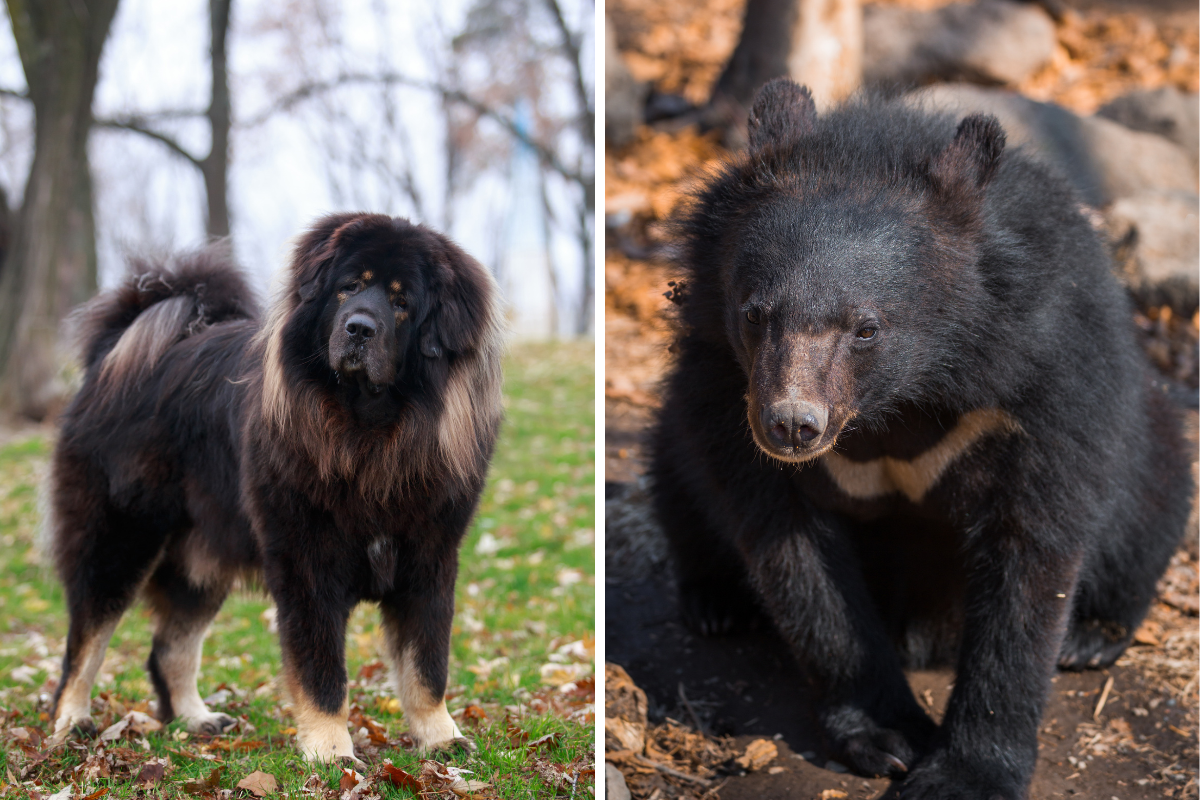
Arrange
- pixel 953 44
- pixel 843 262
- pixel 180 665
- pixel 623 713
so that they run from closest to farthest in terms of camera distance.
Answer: pixel 843 262
pixel 623 713
pixel 180 665
pixel 953 44

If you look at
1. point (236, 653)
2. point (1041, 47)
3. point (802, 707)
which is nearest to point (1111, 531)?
point (802, 707)

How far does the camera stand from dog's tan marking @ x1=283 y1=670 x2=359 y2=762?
2787 mm

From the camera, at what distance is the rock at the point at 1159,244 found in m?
5.51

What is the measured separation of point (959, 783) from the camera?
9.15ft

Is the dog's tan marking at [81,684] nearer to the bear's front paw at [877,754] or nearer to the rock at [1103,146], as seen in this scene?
the bear's front paw at [877,754]

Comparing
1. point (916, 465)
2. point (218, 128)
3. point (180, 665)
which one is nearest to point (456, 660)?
point (180, 665)

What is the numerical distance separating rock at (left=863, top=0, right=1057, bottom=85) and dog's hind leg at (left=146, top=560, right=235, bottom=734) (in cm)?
656

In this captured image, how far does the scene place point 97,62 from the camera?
393 inches

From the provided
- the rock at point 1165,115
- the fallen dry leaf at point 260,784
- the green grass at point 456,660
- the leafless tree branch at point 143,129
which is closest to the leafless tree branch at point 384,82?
the leafless tree branch at point 143,129

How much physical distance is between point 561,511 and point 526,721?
375 cm

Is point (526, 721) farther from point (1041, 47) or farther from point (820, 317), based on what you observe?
point (1041, 47)

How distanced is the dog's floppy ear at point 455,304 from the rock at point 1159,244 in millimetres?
4291

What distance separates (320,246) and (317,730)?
1449 mm

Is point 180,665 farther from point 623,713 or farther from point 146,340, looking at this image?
point 623,713
